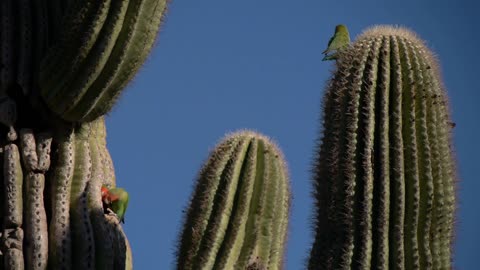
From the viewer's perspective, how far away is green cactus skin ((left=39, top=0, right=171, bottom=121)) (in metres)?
7.52

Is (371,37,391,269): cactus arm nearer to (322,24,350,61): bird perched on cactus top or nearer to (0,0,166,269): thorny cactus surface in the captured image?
(0,0,166,269): thorny cactus surface

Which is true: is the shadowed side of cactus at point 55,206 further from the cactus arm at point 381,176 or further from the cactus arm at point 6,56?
the cactus arm at point 381,176

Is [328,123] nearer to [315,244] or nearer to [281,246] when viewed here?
[315,244]

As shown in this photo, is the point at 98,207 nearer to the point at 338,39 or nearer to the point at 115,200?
the point at 115,200

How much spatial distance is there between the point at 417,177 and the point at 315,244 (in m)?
0.63

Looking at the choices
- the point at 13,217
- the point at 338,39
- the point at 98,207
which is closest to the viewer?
the point at 13,217

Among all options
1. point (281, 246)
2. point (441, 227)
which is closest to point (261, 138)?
point (281, 246)

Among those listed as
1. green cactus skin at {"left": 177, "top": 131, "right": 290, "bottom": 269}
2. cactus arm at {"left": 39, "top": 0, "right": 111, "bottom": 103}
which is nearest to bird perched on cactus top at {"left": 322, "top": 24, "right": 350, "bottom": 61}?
green cactus skin at {"left": 177, "top": 131, "right": 290, "bottom": 269}

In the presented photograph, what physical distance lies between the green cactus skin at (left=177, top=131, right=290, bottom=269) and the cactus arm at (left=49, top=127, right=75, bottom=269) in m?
0.69

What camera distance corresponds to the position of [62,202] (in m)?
7.94

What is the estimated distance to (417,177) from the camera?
6805 mm

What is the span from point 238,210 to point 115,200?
85 cm

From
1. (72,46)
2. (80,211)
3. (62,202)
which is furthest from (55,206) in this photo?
(72,46)

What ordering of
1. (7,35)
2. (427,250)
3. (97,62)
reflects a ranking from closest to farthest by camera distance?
(427,250), (97,62), (7,35)
